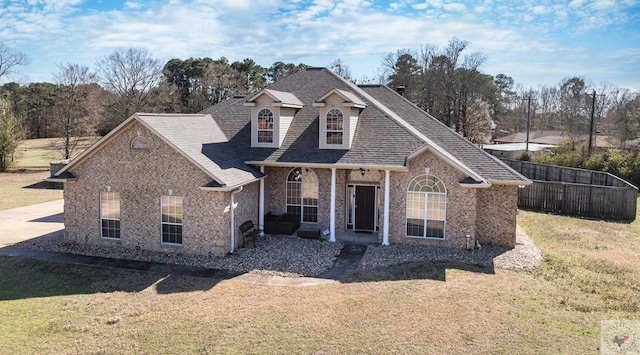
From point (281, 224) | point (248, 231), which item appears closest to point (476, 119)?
point (281, 224)

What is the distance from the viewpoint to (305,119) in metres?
21.1

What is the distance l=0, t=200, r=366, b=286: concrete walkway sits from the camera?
47.1ft

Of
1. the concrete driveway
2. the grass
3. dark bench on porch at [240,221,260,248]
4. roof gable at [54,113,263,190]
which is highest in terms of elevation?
roof gable at [54,113,263,190]

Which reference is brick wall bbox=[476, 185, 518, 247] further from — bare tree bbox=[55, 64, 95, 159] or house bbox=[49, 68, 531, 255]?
bare tree bbox=[55, 64, 95, 159]

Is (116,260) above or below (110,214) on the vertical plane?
below

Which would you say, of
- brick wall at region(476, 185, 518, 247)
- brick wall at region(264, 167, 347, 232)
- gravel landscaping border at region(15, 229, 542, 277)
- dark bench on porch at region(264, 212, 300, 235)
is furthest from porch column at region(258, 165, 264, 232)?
brick wall at region(476, 185, 518, 247)

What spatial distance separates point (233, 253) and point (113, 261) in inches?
171

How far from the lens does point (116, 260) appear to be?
16.1 meters

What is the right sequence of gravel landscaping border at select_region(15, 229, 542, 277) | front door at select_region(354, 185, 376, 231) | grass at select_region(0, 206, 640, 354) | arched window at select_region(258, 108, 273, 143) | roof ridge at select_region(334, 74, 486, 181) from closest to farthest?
grass at select_region(0, 206, 640, 354) → gravel landscaping border at select_region(15, 229, 542, 277) → roof ridge at select_region(334, 74, 486, 181) → front door at select_region(354, 185, 376, 231) → arched window at select_region(258, 108, 273, 143)

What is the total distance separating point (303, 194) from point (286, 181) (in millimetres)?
1001

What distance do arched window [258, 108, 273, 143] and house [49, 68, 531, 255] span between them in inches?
1.8

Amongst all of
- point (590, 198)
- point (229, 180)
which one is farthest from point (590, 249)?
point (229, 180)

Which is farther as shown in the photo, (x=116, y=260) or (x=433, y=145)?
(x=433, y=145)

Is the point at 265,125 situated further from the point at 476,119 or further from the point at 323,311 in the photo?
the point at 476,119
